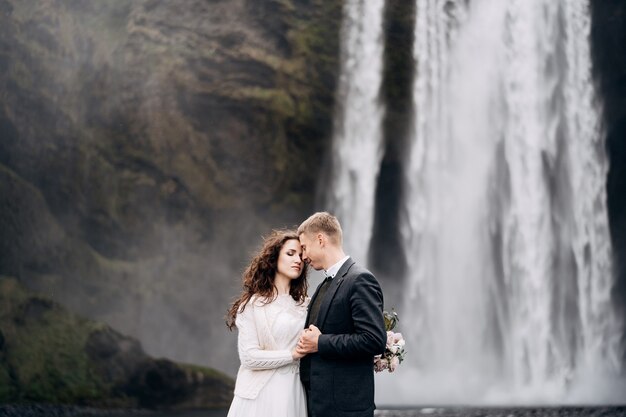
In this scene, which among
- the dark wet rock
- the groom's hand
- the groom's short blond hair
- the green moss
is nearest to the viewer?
the groom's hand

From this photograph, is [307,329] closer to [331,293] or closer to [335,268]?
[331,293]

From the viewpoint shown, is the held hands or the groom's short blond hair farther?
the groom's short blond hair

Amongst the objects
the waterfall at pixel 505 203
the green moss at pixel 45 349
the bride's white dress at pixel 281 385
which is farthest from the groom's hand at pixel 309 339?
the waterfall at pixel 505 203

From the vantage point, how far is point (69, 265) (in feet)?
65.0

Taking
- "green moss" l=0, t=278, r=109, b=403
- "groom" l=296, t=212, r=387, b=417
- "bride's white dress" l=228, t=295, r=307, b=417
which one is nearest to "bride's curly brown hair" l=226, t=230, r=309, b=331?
"bride's white dress" l=228, t=295, r=307, b=417

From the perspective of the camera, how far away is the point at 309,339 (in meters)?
3.80

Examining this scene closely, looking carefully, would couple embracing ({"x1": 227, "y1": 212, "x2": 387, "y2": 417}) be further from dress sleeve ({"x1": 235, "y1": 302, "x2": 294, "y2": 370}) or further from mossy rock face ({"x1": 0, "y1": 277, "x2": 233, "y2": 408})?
mossy rock face ({"x1": 0, "y1": 277, "x2": 233, "y2": 408})

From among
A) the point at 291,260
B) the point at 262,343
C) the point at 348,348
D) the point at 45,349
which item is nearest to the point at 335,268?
the point at 291,260

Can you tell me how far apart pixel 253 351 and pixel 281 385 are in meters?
0.23

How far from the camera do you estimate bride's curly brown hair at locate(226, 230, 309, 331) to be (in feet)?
13.9

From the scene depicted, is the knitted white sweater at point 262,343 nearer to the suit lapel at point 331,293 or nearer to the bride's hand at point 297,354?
the bride's hand at point 297,354

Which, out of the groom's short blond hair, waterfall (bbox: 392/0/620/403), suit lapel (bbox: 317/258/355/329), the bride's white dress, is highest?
waterfall (bbox: 392/0/620/403)

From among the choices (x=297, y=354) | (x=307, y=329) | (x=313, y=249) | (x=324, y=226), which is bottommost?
(x=297, y=354)

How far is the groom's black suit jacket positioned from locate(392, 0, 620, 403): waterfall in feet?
55.3
